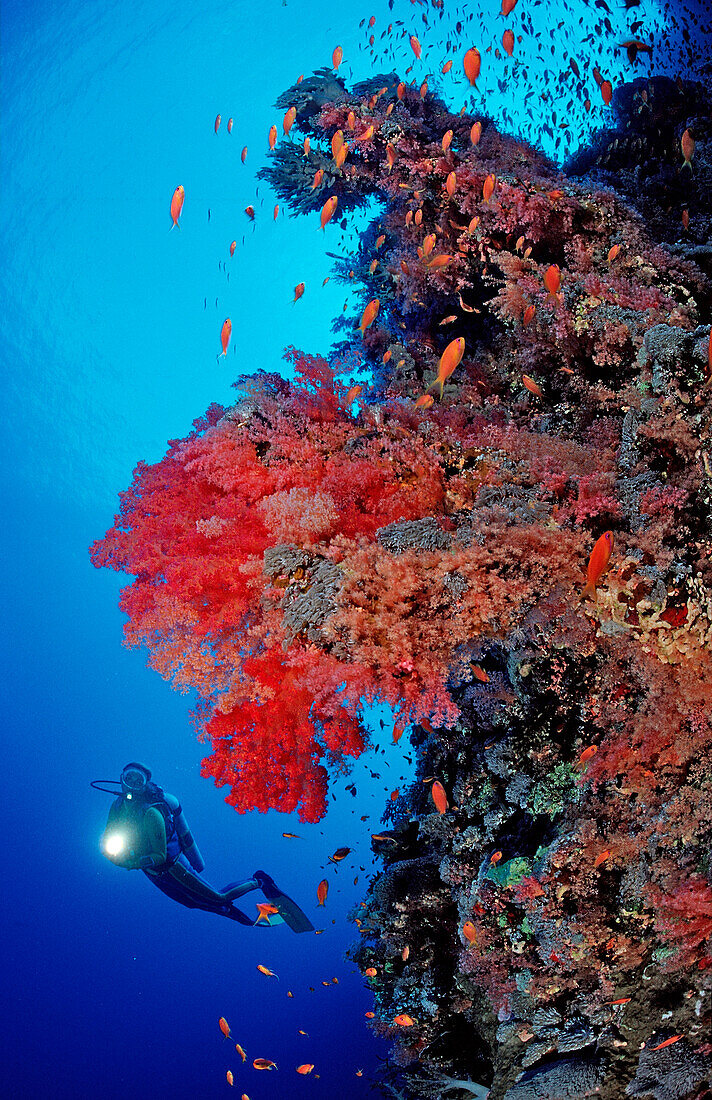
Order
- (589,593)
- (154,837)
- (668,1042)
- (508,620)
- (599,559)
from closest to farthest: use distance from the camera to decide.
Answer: (599,559) < (589,593) < (508,620) < (668,1042) < (154,837)

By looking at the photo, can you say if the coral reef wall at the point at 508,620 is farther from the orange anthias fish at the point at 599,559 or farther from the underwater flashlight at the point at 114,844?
the underwater flashlight at the point at 114,844

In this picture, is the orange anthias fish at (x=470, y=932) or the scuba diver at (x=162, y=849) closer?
the orange anthias fish at (x=470, y=932)

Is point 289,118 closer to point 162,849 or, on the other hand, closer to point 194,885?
point 162,849

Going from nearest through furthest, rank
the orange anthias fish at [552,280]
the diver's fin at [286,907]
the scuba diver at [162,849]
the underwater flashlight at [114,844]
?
the orange anthias fish at [552,280]
the underwater flashlight at [114,844]
the scuba diver at [162,849]
the diver's fin at [286,907]

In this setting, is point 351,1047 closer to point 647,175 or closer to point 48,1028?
point 48,1028

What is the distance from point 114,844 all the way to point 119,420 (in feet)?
134

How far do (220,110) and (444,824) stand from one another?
52.3 m

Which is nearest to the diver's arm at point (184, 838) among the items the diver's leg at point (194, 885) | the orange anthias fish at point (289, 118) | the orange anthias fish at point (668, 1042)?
the diver's leg at point (194, 885)

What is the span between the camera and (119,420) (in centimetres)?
4372

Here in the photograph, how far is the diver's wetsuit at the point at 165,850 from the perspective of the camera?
963cm

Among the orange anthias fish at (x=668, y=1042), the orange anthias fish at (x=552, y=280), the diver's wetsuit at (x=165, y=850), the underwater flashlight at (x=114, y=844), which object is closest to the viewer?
the orange anthias fish at (x=668, y=1042)

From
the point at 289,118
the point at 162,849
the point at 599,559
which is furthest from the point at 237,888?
the point at 289,118

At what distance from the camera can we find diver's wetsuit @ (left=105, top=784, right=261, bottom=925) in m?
9.63

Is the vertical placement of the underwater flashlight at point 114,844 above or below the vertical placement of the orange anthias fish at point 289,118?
below
